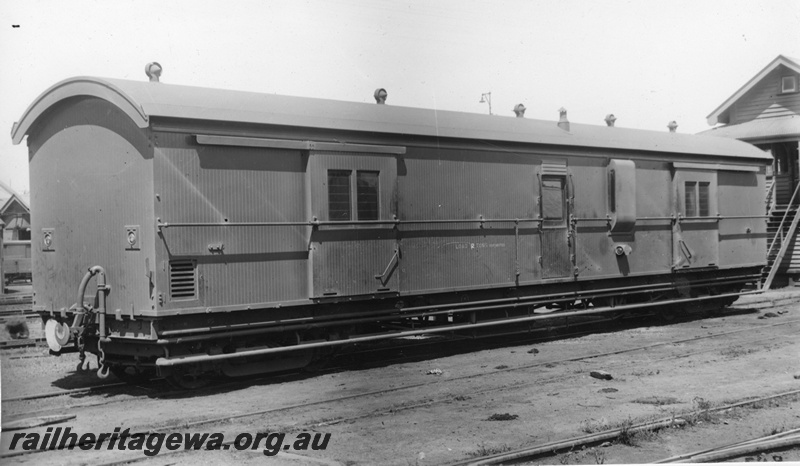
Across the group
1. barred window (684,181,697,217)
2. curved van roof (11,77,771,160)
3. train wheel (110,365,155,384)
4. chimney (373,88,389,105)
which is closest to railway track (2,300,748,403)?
train wheel (110,365,155,384)

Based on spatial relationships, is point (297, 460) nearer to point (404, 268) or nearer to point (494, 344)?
point (404, 268)

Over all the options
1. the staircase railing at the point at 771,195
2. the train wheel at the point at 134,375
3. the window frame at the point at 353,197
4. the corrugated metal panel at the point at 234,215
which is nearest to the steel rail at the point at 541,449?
the corrugated metal panel at the point at 234,215

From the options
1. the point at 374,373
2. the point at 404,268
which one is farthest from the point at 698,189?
the point at 374,373

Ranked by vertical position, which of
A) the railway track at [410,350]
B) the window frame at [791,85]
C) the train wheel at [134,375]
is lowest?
the railway track at [410,350]

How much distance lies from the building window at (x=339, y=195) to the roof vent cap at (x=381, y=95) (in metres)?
1.89

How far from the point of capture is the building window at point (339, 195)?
10.4m

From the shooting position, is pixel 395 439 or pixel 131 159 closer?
pixel 395 439

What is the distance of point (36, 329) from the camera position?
1605cm

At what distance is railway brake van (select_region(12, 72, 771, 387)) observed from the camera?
29.9ft

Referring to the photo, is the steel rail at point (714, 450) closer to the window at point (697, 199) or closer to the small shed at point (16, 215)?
the window at point (697, 199)

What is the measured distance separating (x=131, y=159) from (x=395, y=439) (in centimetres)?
473

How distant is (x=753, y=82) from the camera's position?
87.6 feet

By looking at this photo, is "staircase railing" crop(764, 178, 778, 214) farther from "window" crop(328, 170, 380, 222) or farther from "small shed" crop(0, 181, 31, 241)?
"small shed" crop(0, 181, 31, 241)

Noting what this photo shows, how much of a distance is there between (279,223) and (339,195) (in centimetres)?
105
